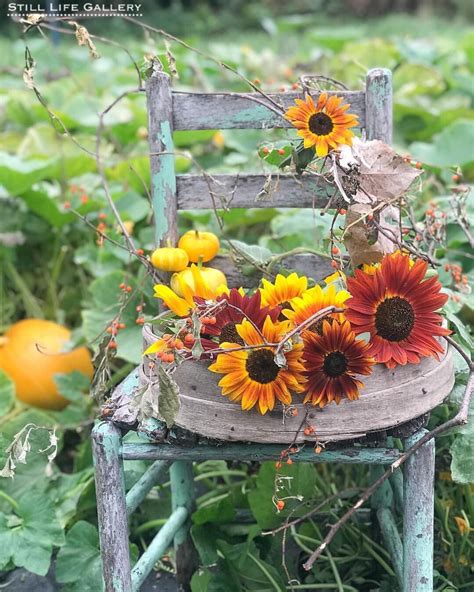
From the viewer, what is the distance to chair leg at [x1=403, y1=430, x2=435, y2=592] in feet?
3.66

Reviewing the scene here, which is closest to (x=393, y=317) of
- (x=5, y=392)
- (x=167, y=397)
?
(x=167, y=397)

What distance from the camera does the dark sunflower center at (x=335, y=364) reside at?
1019mm

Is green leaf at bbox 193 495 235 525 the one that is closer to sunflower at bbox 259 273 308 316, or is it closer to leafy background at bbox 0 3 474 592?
leafy background at bbox 0 3 474 592

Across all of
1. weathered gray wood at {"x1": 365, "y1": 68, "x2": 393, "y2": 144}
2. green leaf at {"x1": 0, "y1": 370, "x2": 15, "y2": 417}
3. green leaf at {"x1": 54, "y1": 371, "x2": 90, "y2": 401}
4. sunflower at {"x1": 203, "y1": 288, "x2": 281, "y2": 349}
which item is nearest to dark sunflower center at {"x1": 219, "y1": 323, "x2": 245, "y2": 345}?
sunflower at {"x1": 203, "y1": 288, "x2": 281, "y2": 349}

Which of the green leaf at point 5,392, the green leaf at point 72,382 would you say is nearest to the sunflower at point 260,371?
the green leaf at point 5,392

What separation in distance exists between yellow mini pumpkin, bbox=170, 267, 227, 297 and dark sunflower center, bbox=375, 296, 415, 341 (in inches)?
10.8

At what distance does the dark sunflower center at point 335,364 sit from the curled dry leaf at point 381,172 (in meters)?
0.22

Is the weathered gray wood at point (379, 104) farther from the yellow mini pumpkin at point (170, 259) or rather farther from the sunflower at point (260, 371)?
the sunflower at point (260, 371)

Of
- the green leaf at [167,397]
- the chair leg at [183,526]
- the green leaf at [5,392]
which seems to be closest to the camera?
the green leaf at [167,397]

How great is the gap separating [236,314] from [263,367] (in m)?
0.08

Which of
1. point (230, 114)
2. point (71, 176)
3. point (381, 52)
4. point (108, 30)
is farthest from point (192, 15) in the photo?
point (230, 114)

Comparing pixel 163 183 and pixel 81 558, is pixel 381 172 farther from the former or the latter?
pixel 81 558

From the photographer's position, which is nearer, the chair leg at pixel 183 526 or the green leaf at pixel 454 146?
the chair leg at pixel 183 526

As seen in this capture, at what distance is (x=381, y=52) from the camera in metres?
3.15
